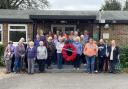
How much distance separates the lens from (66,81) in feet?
58.2

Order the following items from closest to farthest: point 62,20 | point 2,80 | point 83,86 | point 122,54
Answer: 1. point 83,86
2. point 2,80
3. point 122,54
4. point 62,20

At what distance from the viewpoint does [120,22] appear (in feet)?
81.5

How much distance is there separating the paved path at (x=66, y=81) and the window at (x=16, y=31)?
18.6ft

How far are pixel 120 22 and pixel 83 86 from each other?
9.35 m

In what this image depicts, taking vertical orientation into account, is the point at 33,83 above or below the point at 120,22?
below

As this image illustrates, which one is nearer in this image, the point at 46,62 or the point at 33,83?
the point at 33,83

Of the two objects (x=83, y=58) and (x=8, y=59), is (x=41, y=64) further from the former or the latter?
(x=83, y=58)

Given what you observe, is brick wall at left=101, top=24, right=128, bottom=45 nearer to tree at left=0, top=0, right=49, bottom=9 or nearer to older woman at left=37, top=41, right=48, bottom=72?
older woman at left=37, top=41, right=48, bottom=72

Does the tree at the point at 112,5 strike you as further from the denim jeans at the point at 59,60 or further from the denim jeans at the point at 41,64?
the denim jeans at the point at 41,64

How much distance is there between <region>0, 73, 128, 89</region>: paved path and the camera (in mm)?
16234

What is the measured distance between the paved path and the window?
5655mm

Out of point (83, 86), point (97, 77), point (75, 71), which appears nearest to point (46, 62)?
point (75, 71)

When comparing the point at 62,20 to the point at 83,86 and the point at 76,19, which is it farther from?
the point at 83,86

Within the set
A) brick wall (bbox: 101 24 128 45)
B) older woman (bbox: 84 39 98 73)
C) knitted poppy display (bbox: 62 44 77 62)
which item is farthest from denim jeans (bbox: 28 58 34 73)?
brick wall (bbox: 101 24 128 45)
